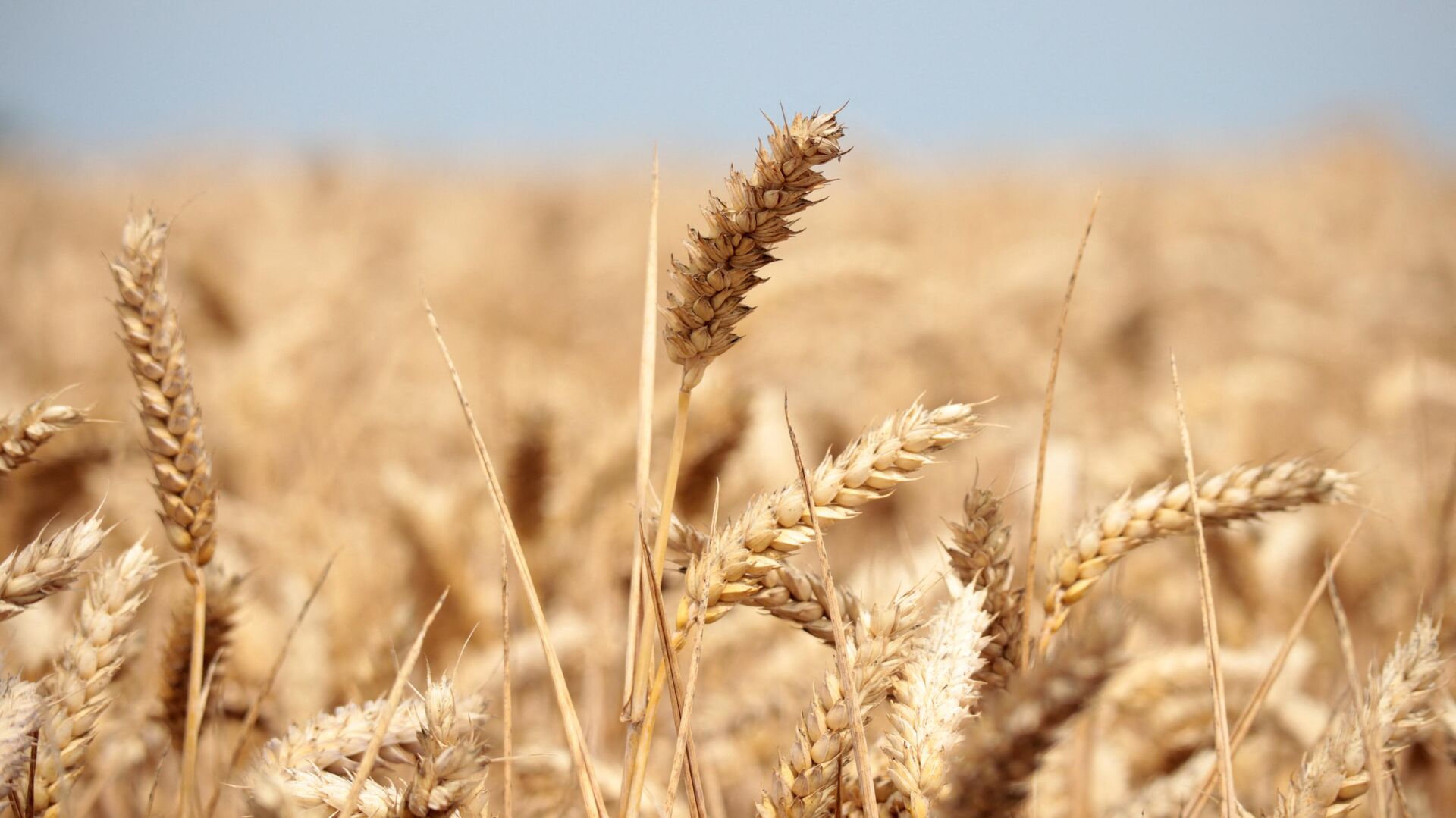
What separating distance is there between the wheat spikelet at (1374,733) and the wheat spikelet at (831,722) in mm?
303

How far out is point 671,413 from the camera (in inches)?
66.4

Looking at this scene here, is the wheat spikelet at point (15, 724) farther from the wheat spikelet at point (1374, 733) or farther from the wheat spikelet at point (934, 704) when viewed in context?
the wheat spikelet at point (1374, 733)

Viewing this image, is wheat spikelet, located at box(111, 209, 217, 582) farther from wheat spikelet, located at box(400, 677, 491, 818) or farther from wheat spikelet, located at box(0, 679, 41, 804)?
wheat spikelet, located at box(400, 677, 491, 818)

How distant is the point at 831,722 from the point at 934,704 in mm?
70

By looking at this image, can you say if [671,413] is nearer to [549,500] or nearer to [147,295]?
[549,500]

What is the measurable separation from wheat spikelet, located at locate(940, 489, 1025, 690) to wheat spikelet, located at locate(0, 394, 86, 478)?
70cm

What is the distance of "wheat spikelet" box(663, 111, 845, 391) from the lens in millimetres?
543

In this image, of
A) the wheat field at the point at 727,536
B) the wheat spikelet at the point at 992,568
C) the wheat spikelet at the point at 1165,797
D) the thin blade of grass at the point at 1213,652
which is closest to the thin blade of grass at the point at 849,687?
the wheat field at the point at 727,536

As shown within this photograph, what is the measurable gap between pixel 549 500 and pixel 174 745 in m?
0.73

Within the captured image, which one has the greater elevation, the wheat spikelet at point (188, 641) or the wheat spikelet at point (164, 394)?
the wheat spikelet at point (164, 394)

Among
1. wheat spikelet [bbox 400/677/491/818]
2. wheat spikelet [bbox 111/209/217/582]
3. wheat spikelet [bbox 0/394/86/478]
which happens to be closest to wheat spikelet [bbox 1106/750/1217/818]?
wheat spikelet [bbox 400/677/491/818]

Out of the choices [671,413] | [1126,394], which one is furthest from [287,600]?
[1126,394]

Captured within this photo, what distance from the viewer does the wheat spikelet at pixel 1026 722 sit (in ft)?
1.20

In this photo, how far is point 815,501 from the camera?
585 millimetres
